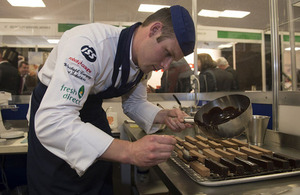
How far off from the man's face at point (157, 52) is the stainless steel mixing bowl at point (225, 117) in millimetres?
316

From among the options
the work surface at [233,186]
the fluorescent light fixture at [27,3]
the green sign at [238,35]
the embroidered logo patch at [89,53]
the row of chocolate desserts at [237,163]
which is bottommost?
the work surface at [233,186]

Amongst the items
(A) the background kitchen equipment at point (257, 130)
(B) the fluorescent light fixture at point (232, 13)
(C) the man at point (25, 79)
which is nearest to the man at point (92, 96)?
(A) the background kitchen equipment at point (257, 130)

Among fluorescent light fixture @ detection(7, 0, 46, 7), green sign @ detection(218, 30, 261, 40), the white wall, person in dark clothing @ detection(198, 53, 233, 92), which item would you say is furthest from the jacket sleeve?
green sign @ detection(218, 30, 261, 40)

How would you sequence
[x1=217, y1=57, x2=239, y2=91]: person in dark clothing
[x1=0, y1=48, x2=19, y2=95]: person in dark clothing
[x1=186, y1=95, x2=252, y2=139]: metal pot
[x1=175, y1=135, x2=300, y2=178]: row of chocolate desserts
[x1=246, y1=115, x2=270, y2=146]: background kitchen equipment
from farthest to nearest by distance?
[x1=217, y1=57, x2=239, y2=91]: person in dark clothing < [x1=0, y1=48, x2=19, y2=95]: person in dark clothing < [x1=246, y1=115, x2=270, y2=146]: background kitchen equipment < [x1=186, y1=95, x2=252, y2=139]: metal pot < [x1=175, y1=135, x2=300, y2=178]: row of chocolate desserts

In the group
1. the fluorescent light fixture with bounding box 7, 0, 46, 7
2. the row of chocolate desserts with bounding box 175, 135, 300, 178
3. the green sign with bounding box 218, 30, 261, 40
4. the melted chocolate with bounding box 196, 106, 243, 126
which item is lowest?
the row of chocolate desserts with bounding box 175, 135, 300, 178

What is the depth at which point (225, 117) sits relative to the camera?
1012 mm

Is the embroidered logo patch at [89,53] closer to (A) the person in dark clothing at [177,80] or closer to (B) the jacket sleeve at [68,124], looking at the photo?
(B) the jacket sleeve at [68,124]

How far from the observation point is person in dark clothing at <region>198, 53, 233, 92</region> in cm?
260

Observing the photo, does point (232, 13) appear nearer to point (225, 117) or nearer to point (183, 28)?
point (225, 117)

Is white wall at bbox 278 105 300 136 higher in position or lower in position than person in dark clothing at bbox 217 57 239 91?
lower

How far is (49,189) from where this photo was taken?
2.97ft

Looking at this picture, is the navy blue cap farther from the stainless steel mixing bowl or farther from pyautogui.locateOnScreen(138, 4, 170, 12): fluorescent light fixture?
pyautogui.locateOnScreen(138, 4, 170, 12): fluorescent light fixture

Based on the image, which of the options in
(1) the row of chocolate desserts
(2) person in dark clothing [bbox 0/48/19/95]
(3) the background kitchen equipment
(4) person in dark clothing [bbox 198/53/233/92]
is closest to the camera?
(1) the row of chocolate desserts

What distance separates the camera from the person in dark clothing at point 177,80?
8.24 feet
